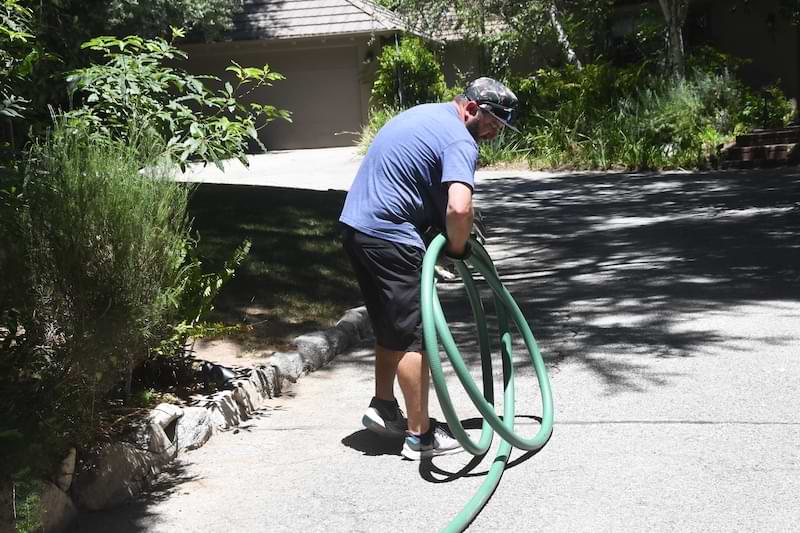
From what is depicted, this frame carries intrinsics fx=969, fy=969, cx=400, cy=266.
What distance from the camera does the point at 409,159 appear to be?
15.9 feet

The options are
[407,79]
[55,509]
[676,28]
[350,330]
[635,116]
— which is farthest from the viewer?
[407,79]

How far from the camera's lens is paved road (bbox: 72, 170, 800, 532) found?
4277 millimetres

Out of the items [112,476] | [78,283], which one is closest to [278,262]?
[78,283]

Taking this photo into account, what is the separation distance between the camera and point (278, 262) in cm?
914

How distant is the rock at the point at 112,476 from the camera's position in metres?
4.47

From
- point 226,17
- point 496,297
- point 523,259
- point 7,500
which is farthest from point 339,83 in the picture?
point 7,500

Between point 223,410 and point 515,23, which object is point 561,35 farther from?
point 223,410

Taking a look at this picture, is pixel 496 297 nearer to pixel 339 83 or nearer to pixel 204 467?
pixel 204 467

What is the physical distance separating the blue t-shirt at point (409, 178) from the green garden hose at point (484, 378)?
0.67 feet

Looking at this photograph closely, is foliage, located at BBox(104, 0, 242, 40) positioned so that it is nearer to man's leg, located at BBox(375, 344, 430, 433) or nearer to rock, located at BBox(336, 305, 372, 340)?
rock, located at BBox(336, 305, 372, 340)

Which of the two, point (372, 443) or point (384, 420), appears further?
point (372, 443)

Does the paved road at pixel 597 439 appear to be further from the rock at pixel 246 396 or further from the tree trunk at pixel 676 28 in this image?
the tree trunk at pixel 676 28

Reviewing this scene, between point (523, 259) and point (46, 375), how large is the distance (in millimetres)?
7162

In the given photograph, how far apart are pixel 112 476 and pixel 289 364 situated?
2069mm
